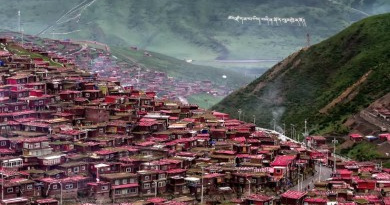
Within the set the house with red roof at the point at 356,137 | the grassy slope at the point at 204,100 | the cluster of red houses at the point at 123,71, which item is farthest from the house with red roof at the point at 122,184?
the grassy slope at the point at 204,100

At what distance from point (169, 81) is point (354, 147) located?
32.8 m

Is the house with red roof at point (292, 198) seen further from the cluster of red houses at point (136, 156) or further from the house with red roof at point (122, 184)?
the house with red roof at point (122, 184)

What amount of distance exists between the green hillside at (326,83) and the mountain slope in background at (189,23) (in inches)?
1689

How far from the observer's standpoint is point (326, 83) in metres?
72.9

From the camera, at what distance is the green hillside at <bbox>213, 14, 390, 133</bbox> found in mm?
64812

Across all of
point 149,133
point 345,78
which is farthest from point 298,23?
point 149,133

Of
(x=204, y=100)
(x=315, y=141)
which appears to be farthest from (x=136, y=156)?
(x=204, y=100)

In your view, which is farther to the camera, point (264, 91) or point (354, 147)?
point (264, 91)

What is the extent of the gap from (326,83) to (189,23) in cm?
6563

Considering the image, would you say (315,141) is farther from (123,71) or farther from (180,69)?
(180,69)

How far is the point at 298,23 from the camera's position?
138 m

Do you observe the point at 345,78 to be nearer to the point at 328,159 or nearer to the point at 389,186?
the point at 328,159

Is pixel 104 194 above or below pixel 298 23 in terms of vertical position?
below

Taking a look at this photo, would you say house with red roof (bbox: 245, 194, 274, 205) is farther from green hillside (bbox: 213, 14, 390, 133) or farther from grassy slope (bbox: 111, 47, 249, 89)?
grassy slope (bbox: 111, 47, 249, 89)
